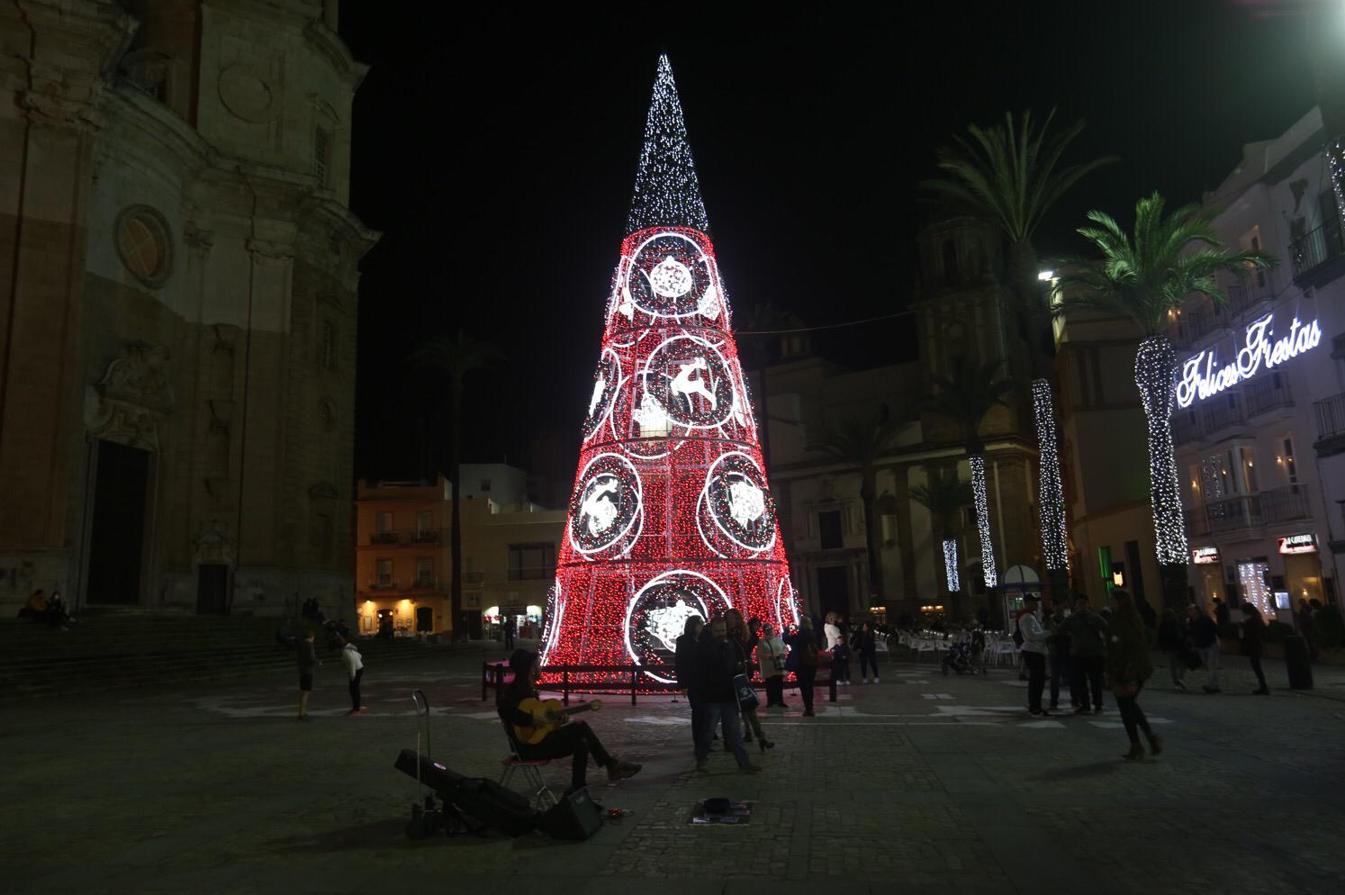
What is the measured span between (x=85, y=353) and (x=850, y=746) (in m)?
25.5

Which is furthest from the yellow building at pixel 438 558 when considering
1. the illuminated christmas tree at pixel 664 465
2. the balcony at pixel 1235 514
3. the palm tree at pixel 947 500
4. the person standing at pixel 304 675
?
the person standing at pixel 304 675

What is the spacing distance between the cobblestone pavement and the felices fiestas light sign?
1598 centimetres

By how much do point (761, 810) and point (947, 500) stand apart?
4500 cm

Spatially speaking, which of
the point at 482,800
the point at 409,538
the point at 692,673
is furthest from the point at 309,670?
the point at 409,538

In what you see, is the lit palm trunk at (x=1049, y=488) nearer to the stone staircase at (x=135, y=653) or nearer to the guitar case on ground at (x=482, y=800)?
the stone staircase at (x=135, y=653)

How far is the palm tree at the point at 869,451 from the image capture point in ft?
152

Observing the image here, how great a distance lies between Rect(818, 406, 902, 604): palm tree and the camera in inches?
1823

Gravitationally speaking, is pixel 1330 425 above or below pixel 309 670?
above

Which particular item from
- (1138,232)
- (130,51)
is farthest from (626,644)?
(130,51)

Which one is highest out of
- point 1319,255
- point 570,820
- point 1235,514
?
point 1319,255

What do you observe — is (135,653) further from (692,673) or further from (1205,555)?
(1205,555)

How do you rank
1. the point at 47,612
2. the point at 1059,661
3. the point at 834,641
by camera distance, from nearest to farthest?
the point at 1059,661 → the point at 834,641 → the point at 47,612

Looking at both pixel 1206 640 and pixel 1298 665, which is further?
pixel 1206 640

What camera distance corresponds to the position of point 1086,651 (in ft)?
42.3
